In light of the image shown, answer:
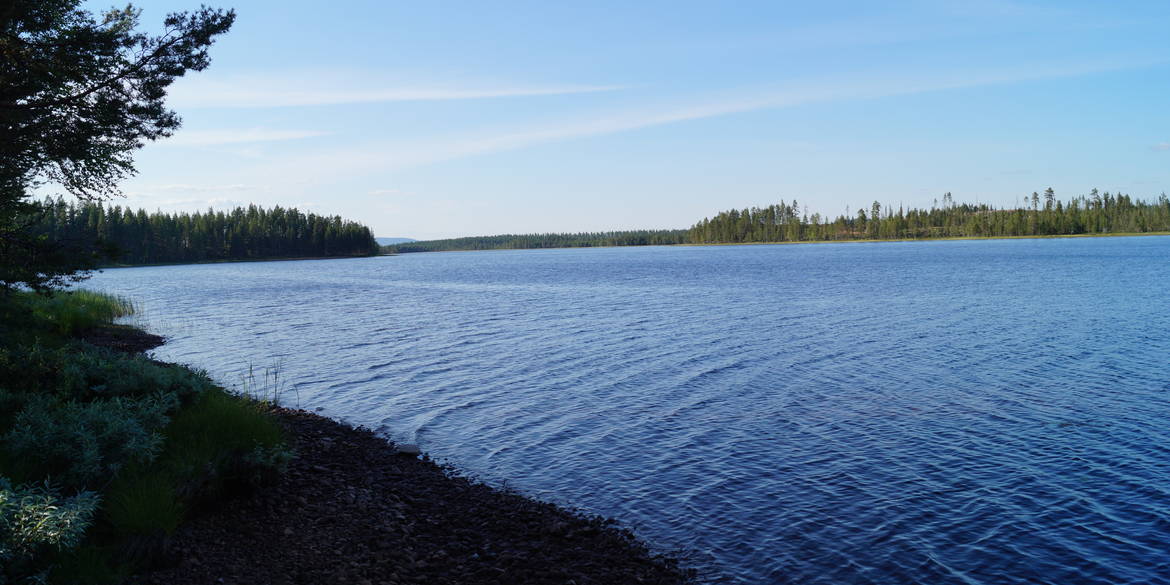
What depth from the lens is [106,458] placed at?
382 inches

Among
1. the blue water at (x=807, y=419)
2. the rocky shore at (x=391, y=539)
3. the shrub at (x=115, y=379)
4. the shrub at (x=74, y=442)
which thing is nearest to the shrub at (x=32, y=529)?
the rocky shore at (x=391, y=539)

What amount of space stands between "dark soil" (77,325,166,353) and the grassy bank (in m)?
18.1

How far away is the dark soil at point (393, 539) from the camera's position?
944 centimetres

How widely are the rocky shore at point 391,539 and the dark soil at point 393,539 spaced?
0.07 ft

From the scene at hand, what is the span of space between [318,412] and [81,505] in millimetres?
13495

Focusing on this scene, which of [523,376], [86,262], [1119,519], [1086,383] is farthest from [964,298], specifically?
[86,262]

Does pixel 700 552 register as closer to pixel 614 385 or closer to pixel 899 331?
pixel 614 385

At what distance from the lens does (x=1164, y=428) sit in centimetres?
1720

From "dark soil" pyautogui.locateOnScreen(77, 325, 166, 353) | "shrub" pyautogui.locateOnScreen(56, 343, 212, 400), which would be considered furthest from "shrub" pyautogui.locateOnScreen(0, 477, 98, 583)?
"dark soil" pyautogui.locateOnScreen(77, 325, 166, 353)

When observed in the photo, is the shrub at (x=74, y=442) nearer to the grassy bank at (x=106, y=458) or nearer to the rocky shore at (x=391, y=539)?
the grassy bank at (x=106, y=458)

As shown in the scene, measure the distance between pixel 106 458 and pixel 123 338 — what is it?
30.2 meters

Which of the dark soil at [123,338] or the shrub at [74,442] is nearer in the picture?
the shrub at [74,442]

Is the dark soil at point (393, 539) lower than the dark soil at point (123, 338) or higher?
lower

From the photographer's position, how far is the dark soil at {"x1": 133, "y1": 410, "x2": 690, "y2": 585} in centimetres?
944
